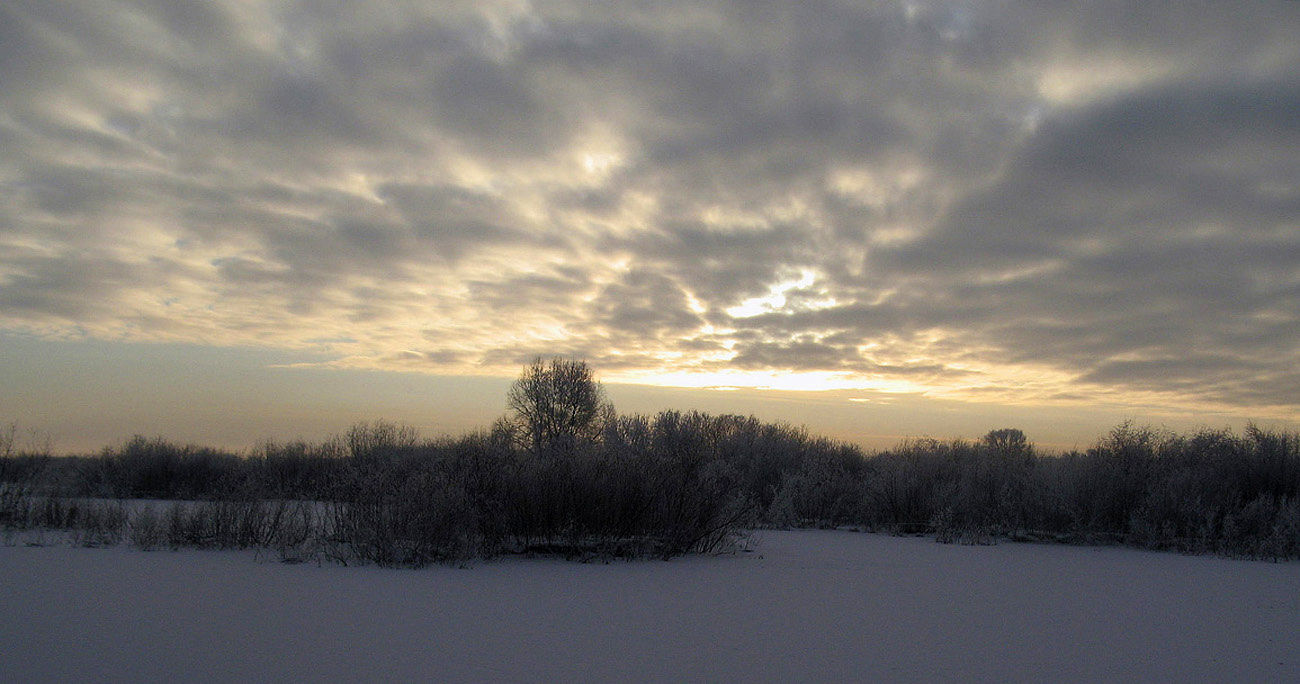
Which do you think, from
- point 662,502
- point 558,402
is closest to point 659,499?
point 662,502

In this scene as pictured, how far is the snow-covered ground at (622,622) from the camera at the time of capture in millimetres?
4094

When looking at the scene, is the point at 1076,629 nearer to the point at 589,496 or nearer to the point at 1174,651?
the point at 1174,651

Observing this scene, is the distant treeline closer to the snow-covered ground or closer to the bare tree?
the snow-covered ground

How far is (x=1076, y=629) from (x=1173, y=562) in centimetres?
534

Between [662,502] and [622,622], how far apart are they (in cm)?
367

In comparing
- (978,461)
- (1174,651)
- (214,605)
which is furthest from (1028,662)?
(978,461)

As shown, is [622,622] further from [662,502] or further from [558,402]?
[558,402]

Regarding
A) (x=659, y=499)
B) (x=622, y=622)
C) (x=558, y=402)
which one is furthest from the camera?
(x=558, y=402)

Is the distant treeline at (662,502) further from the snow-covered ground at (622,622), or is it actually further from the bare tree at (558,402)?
the bare tree at (558,402)

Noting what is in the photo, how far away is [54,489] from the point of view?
36.3 feet

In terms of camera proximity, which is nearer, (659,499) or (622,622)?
(622,622)

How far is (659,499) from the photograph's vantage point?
348 inches

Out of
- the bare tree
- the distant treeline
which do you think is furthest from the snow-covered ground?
the bare tree

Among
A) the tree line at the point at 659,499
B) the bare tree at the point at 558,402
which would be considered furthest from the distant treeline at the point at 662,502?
the bare tree at the point at 558,402
